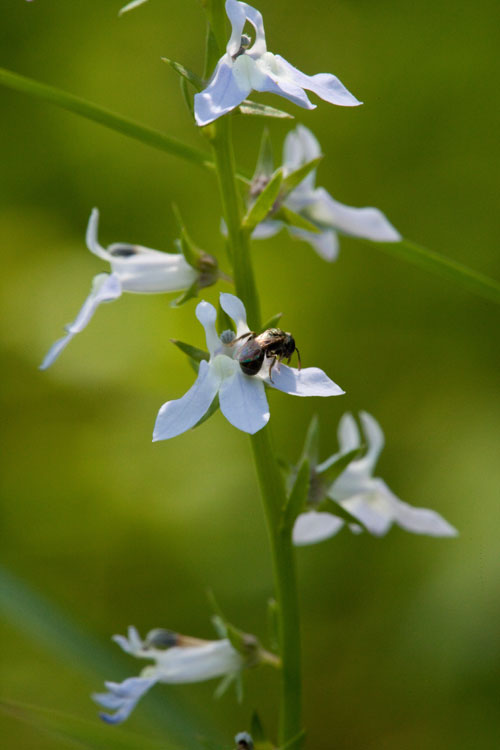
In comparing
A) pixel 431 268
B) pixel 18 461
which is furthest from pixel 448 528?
pixel 18 461

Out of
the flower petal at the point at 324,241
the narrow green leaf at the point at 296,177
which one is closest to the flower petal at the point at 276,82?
the narrow green leaf at the point at 296,177

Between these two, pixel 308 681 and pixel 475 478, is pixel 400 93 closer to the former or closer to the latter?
pixel 475 478

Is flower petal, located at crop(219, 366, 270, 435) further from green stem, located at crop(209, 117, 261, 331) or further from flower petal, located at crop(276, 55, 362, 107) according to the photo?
flower petal, located at crop(276, 55, 362, 107)

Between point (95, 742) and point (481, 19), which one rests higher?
point (481, 19)

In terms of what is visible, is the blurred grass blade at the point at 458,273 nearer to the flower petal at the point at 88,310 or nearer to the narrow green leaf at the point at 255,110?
the narrow green leaf at the point at 255,110

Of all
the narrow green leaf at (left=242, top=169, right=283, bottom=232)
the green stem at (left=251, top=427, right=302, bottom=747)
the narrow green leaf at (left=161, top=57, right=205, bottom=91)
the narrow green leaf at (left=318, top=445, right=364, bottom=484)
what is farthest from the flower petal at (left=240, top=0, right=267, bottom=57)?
the narrow green leaf at (left=318, top=445, right=364, bottom=484)

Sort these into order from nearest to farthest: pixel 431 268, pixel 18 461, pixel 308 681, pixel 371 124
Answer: pixel 431 268 → pixel 308 681 → pixel 18 461 → pixel 371 124

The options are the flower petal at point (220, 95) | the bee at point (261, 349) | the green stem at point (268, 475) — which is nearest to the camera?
the flower petal at point (220, 95)
